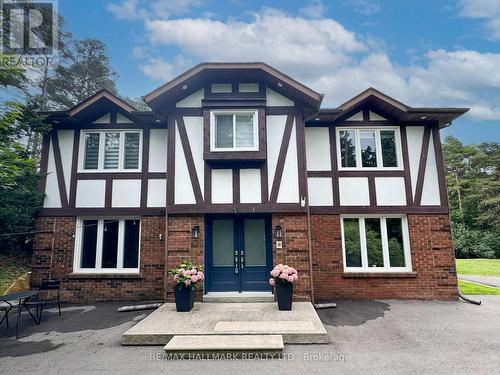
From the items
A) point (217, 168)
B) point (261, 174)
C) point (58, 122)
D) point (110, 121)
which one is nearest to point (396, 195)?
point (261, 174)

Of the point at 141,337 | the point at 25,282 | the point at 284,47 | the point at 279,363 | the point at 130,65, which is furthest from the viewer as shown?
the point at 284,47

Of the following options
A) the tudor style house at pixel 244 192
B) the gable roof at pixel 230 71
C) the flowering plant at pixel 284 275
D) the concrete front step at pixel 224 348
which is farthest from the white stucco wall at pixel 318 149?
the concrete front step at pixel 224 348

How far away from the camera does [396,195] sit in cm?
807

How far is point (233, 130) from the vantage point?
7.33 meters

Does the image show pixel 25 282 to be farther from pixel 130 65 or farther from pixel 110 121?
pixel 130 65

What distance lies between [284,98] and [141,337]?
22.2 ft

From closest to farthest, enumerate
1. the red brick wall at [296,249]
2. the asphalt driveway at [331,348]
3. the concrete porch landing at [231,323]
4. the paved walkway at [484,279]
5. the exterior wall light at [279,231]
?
the asphalt driveway at [331,348], the concrete porch landing at [231,323], the red brick wall at [296,249], the exterior wall light at [279,231], the paved walkway at [484,279]

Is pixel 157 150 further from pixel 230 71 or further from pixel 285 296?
pixel 285 296

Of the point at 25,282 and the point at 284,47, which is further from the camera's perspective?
the point at 284,47

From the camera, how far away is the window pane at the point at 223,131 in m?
7.29

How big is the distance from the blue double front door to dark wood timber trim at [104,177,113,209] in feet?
10.8

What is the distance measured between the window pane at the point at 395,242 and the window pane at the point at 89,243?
925 cm

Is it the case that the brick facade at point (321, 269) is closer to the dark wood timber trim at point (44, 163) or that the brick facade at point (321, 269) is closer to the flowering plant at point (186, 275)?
the dark wood timber trim at point (44, 163)

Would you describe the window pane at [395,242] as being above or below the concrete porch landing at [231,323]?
above
